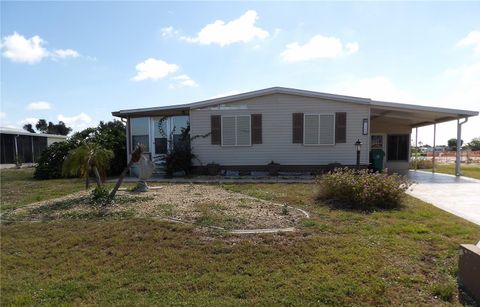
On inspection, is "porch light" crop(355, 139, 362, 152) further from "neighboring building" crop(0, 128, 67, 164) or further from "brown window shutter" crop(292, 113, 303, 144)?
"neighboring building" crop(0, 128, 67, 164)

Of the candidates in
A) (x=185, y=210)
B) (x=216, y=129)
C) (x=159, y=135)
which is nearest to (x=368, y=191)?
(x=185, y=210)

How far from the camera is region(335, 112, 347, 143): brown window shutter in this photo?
1302 centimetres

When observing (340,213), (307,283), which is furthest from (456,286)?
(340,213)

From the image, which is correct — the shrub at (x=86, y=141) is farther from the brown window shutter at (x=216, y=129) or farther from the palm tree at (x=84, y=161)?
the palm tree at (x=84, y=161)

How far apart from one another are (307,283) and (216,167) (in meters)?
10.2

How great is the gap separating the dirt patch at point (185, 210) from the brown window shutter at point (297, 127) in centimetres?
587

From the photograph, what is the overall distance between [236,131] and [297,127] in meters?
2.47

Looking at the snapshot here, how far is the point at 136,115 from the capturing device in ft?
47.0

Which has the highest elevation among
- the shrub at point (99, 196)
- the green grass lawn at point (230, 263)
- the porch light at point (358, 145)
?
the porch light at point (358, 145)

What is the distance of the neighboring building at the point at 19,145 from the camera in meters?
22.8

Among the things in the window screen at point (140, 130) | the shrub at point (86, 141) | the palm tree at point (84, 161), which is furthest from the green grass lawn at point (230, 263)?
the shrub at point (86, 141)

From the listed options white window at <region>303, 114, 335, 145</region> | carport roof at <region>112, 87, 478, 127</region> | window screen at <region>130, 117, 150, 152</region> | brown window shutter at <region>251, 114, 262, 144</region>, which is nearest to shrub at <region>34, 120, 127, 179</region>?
window screen at <region>130, 117, 150, 152</region>

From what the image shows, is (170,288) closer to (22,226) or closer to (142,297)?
(142,297)

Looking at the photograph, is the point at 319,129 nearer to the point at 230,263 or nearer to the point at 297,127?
the point at 297,127
